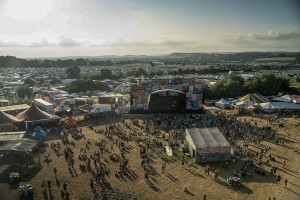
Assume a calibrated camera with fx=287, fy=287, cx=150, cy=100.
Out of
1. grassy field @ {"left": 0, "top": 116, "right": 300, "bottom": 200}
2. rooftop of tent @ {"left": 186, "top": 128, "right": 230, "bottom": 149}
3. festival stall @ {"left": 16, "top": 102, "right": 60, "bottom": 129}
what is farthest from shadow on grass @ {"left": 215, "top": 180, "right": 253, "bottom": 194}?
festival stall @ {"left": 16, "top": 102, "right": 60, "bottom": 129}

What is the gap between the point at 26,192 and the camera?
15.0 metres

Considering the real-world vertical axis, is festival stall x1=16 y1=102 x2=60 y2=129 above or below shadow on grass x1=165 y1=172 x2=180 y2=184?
above

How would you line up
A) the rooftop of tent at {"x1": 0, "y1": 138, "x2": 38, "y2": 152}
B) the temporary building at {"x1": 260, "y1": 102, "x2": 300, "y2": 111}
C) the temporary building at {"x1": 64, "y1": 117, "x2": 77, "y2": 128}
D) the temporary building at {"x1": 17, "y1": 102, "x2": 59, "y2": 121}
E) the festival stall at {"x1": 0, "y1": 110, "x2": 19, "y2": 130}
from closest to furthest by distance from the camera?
the rooftop of tent at {"x1": 0, "y1": 138, "x2": 38, "y2": 152} → the festival stall at {"x1": 0, "y1": 110, "x2": 19, "y2": 130} → the temporary building at {"x1": 17, "y1": 102, "x2": 59, "y2": 121} → the temporary building at {"x1": 64, "y1": 117, "x2": 77, "y2": 128} → the temporary building at {"x1": 260, "y1": 102, "x2": 300, "y2": 111}

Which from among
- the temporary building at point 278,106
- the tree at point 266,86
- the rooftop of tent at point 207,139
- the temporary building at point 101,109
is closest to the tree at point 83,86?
the temporary building at point 101,109

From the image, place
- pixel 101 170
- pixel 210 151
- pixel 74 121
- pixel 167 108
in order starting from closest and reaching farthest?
pixel 101 170 < pixel 210 151 < pixel 74 121 < pixel 167 108

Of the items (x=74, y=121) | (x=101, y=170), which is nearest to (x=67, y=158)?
(x=101, y=170)

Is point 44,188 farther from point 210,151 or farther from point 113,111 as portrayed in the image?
point 113,111

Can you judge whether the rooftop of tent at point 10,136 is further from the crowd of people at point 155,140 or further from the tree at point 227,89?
the tree at point 227,89

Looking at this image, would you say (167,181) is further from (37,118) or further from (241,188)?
(37,118)

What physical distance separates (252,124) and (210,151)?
40.1 feet

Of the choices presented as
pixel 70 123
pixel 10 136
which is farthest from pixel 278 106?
pixel 10 136

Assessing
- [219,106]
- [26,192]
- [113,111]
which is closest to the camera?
[26,192]

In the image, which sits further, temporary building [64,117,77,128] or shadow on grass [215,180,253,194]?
temporary building [64,117,77,128]

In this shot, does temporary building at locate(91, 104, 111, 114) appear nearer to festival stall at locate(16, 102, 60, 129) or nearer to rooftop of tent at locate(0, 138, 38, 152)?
festival stall at locate(16, 102, 60, 129)
